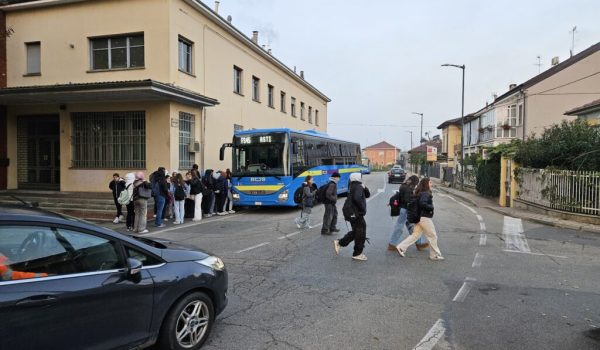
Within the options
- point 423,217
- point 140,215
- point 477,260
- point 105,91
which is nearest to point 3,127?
point 105,91

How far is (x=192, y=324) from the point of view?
4.14 metres

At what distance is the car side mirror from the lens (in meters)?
3.59

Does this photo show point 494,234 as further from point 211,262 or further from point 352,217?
point 211,262

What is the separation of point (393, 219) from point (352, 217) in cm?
611

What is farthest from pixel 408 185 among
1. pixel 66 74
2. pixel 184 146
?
pixel 66 74

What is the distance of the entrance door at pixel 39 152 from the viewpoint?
1858 cm

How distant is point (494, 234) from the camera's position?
11492 millimetres

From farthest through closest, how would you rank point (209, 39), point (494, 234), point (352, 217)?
1. point (209, 39)
2. point (494, 234)
3. point (352, 217)

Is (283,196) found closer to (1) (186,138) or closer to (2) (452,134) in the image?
(1) (186,138)

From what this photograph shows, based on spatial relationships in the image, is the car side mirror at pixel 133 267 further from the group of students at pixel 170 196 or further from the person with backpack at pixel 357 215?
the group of students at pixel 170 196

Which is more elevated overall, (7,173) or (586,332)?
(7,173)

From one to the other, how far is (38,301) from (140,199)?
28.6 ft

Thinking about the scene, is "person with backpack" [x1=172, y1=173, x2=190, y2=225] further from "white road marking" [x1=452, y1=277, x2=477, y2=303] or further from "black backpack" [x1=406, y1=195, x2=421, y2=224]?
"white road marking" [x1=452, y1=277, x2=477, y2=303]

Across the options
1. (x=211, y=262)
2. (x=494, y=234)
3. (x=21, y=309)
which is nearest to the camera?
(x=21, y=309)
